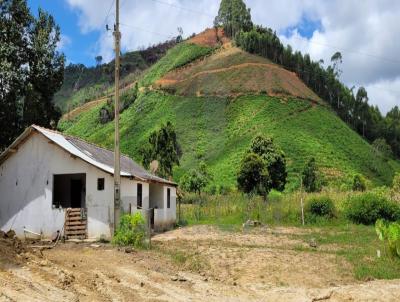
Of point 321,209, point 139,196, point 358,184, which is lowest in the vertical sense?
point 321,209

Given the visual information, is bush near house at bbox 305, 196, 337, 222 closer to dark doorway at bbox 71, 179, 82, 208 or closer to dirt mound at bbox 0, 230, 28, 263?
dark doorway at bbox 71, 179, 82, 208

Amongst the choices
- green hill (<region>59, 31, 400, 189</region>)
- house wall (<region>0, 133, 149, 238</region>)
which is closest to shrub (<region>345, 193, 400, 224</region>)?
house wall (<region>0, 133, 149, 238</region>)

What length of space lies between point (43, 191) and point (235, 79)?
78.1 m

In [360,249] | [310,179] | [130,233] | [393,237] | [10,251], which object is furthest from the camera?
[310,179]

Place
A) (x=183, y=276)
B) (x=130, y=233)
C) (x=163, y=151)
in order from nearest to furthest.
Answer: (x=183, y=276), (x=130, y=233), (x=163, y=151)

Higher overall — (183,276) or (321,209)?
(321,209)

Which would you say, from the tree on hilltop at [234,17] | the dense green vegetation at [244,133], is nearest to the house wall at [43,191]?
the dense green vegetation at [244,133]

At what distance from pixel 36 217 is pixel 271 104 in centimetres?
6884

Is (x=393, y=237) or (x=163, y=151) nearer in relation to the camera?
(x=393, y=237)

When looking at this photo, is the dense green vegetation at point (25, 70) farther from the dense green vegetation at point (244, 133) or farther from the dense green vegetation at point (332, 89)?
the dense green vegetation at point (332, 89)

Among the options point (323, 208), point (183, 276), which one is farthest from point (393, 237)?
point (323, 208)

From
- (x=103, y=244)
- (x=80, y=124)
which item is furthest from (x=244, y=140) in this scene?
(x=103, y=244)

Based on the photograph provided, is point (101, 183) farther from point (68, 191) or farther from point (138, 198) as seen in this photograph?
point (68, 191)

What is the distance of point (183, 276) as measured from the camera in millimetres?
13719
